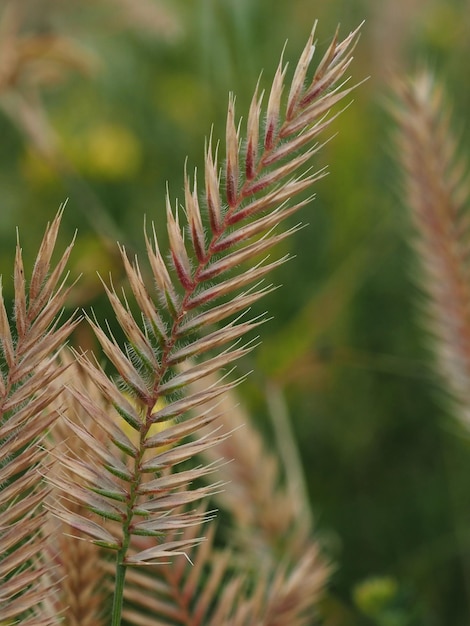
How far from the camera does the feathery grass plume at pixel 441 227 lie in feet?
2.45

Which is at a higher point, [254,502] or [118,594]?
[118,594]

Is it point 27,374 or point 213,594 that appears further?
point 213,594

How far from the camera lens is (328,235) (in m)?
1.60

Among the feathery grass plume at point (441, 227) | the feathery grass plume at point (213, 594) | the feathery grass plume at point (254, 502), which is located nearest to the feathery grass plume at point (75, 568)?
the feathery grass plume at point (213, 594)

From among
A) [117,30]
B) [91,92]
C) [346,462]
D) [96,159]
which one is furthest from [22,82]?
[91,92]

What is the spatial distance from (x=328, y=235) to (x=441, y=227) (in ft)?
2.77

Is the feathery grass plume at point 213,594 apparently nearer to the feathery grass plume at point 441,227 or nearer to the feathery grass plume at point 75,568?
the feathery grass plume at point 75,568

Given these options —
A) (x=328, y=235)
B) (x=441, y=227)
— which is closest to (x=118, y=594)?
(x=441, y=227)

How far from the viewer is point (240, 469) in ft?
2.41

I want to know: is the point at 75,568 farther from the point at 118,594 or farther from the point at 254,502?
the point at 254,502

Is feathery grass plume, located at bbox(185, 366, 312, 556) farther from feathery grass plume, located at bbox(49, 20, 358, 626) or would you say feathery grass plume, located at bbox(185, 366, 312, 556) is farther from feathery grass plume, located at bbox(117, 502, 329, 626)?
feathery grass plume, located at bbox(49, 20, 358, 626)

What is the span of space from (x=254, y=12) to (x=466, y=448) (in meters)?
0.76

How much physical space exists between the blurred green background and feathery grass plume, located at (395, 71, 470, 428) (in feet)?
0.19

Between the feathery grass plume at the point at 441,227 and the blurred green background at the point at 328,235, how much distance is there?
0.06 metres
